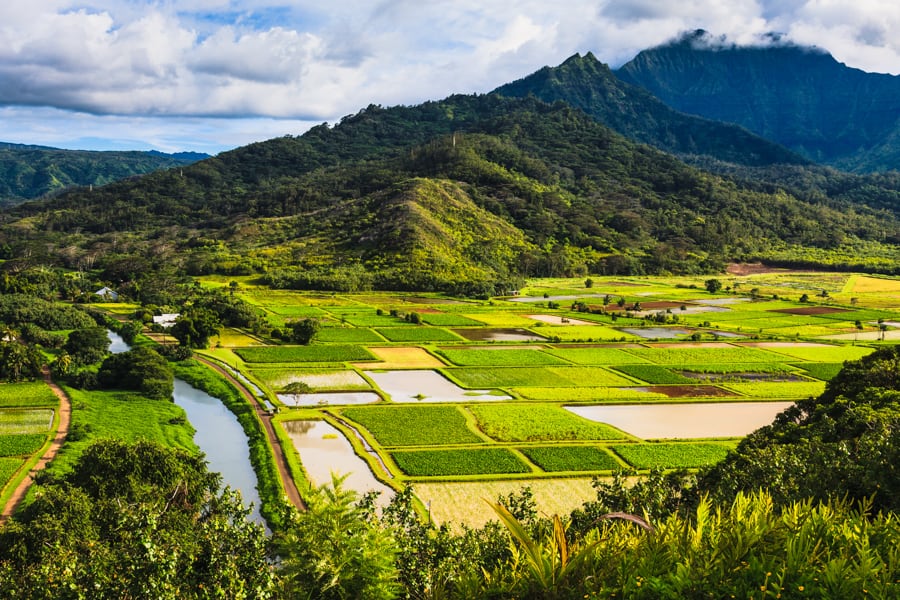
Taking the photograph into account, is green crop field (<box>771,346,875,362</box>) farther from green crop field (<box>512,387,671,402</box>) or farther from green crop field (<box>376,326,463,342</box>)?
green crop field (<box>376,326,463,342</box>)

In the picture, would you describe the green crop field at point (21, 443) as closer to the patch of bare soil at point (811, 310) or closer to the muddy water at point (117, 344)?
the muddy water at point (117, 344)

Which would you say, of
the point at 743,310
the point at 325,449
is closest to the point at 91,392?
the point at 325,449

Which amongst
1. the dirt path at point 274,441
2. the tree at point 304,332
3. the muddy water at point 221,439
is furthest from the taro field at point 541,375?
the muddy water at point 221,439

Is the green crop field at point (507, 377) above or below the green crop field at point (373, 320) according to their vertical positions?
below

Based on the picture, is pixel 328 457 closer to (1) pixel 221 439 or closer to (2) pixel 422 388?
(1) pixel 221 439

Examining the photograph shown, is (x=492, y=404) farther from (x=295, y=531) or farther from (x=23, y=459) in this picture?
(x=295, y=531)

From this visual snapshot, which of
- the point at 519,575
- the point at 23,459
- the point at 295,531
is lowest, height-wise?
the point at 23,459
